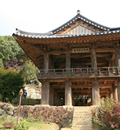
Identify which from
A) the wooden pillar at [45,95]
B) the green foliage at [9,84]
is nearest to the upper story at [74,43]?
the wooden pillar at [45,95]

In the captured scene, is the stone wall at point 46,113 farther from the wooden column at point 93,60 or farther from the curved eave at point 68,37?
the curved eave at point 68,37

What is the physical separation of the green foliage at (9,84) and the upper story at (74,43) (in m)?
3.79

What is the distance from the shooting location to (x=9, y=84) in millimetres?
19594

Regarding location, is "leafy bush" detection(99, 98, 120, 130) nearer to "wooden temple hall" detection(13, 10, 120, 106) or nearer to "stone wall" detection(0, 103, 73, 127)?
→ "stone wall" detection(0, 103, 73, 127)

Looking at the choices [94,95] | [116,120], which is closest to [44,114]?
[94,95]

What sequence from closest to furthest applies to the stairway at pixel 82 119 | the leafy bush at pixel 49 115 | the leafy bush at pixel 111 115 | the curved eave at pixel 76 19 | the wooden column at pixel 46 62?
the leafy bush at pixel 111 115 < the stairway at pixel 82 119 < the leafy bush at pixel 49 115 < the wooden column at pixel 46 62 < the curved eave at pixel 76 19

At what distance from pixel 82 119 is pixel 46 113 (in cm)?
355

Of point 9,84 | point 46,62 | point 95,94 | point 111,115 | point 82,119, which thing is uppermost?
point 46,62

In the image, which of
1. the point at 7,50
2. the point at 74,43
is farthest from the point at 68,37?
the point at 7,50

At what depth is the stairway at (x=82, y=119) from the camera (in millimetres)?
12117

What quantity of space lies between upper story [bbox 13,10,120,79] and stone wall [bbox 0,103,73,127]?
12.5ft

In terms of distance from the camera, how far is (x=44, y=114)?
1457cm

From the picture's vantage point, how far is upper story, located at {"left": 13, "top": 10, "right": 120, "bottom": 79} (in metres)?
16.6

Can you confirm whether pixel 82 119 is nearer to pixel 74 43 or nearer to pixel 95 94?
pixel 95 94
